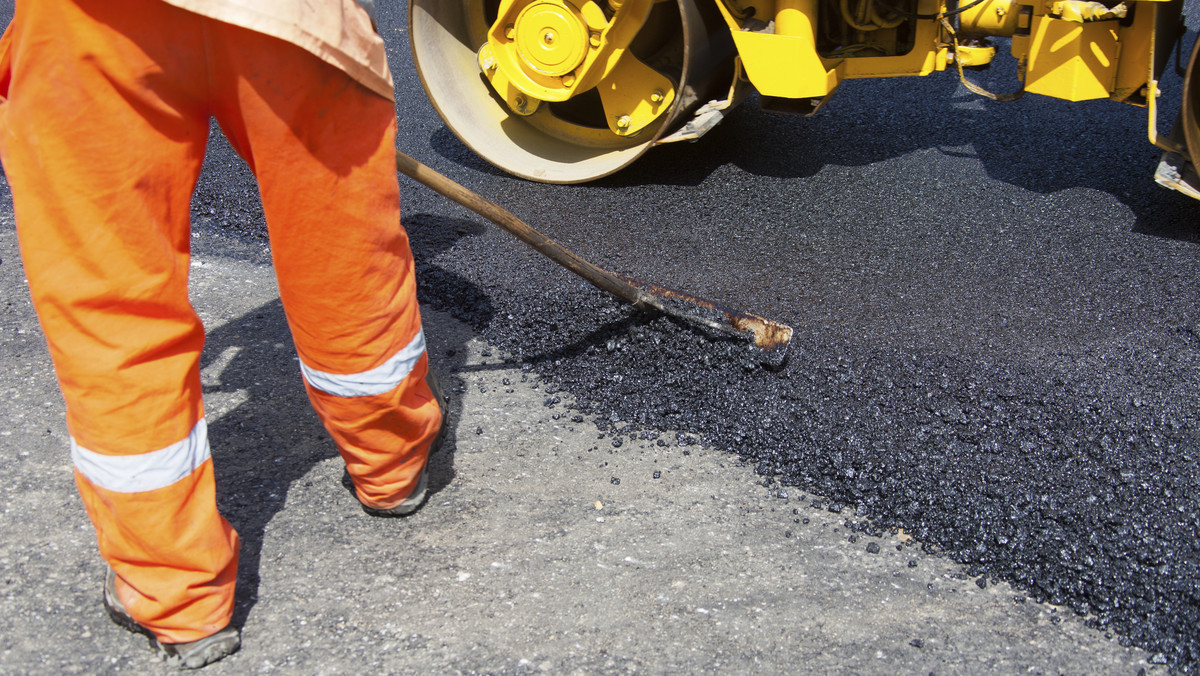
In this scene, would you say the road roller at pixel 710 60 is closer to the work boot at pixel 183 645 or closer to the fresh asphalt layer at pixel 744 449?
the fresh asphalt layer at pixel 744 449

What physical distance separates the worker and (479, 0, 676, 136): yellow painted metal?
6.42 feet

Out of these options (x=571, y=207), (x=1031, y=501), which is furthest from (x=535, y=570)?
(x=571, y=207)

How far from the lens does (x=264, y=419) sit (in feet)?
8.48

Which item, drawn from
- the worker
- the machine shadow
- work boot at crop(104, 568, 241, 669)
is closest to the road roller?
the machine shadow

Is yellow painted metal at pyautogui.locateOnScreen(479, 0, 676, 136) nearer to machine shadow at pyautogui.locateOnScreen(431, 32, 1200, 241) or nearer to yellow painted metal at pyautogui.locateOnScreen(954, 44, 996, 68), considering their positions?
machine shadow at pyautogui.locateOnScreen(431, 32, 1200, 241)

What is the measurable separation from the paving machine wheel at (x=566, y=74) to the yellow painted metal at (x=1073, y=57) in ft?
3.93

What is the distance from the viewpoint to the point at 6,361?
2.88 m

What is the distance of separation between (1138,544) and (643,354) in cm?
139

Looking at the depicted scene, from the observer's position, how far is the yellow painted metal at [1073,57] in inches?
121

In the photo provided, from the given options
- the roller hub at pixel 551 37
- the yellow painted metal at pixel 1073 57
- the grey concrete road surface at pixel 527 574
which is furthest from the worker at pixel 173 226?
the yellow painted metal at pixel 1073 57

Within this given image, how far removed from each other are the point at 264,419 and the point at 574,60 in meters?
1.88

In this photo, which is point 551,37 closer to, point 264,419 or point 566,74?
point 566,74

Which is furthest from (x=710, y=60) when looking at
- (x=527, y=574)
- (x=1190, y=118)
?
(x=527, y=574)

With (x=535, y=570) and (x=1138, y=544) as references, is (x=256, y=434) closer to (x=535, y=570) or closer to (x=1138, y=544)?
(x=535, y=570)
